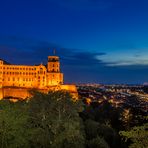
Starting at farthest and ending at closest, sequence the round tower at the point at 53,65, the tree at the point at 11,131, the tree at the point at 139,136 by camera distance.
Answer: the round tower at the point at 53,65 → the tree at the point at 11,131 → the tree at the point at 139,136

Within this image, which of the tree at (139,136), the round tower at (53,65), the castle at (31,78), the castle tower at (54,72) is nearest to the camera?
the tree at (139,136)

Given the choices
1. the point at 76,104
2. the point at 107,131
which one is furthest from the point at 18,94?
the point at 76,104

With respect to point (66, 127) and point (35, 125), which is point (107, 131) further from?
point (66, 127)

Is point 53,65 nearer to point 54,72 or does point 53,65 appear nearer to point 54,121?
point 54,72

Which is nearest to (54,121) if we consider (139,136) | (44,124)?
(44,124)

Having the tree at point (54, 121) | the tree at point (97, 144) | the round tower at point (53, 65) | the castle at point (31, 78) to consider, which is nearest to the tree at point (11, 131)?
the tree at point (54, 121)

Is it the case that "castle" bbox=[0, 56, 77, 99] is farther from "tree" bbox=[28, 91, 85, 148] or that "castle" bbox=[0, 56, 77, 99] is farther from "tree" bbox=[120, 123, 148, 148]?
"tree" bbox=[120, 123, 148, 148]

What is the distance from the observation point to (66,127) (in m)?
34.6

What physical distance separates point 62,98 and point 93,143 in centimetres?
628

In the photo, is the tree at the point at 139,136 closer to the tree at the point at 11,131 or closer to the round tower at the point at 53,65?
the tree at the point at 11,131

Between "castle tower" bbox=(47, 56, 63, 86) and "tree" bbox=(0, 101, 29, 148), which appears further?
"castle tower" bbox=(47, 56, 63, 86)

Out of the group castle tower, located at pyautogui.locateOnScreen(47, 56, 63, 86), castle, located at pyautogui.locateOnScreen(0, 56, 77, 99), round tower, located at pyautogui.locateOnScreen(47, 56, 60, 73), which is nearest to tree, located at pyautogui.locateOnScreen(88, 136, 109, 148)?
castle, located at pyautogui.locateOnScreen(0, 56, 77, 99)

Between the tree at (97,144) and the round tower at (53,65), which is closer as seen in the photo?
the tree at (97,144)

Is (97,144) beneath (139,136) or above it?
beneath
